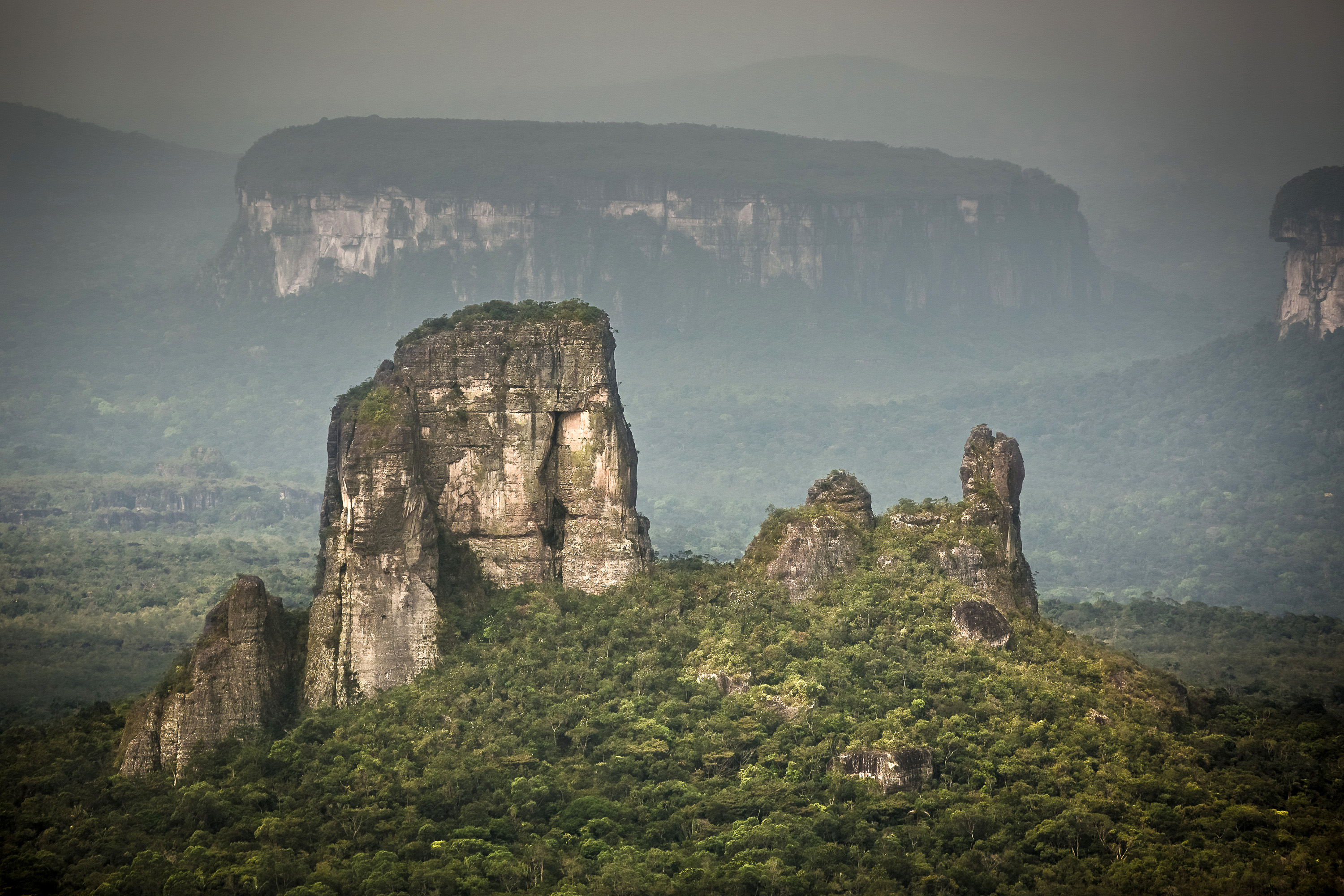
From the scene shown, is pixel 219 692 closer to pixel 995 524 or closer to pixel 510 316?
pixel 510 316

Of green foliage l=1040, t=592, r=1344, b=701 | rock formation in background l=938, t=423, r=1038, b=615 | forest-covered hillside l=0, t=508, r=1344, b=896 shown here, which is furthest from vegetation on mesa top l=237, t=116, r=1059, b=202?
forest-covered hillside l=0, t=508, r=1344, b=896

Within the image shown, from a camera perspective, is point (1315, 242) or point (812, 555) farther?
point (1315, 242)

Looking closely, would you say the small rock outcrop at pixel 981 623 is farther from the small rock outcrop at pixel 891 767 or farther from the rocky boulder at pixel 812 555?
the small rock outcrop at pixel 891 767

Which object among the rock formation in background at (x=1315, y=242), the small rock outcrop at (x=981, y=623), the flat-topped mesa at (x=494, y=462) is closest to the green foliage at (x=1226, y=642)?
the small rock outcrop at (x=981, y=623)

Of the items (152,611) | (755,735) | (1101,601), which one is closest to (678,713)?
(755,735)

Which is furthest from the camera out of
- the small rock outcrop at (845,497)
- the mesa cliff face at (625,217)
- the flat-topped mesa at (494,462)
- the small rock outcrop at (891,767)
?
the mesa cliff face at (625,217)

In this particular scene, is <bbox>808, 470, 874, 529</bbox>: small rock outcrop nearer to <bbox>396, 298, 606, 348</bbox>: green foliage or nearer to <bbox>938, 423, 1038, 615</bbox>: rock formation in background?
<bbox>938, 423, 1038, 615</bbox>: rock formation in background

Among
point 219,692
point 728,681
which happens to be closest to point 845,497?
point 728,681
